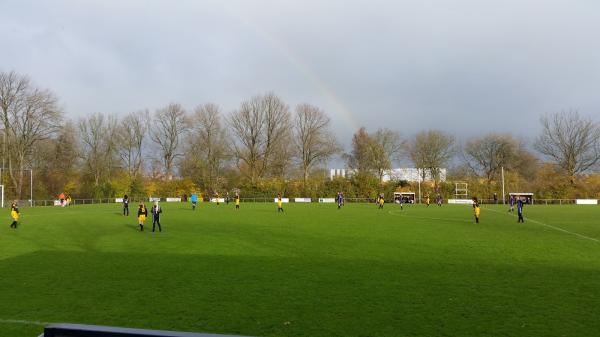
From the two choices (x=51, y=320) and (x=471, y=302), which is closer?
(x=51, y=320)

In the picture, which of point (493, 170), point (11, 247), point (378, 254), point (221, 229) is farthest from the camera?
point (493, 170)

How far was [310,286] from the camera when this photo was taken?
10047mm

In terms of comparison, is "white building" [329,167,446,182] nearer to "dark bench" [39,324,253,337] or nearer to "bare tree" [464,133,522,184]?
"bare tree" [464,133,522,184]

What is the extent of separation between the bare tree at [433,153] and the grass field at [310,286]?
6782 cm

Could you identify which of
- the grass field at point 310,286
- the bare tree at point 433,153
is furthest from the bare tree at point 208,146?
the grass field at point 310,286

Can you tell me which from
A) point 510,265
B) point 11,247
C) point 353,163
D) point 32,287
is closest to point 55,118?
point 353,163

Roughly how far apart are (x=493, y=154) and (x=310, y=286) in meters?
85.9

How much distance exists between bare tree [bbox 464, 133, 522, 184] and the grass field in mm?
72894

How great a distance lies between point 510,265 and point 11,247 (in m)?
17.3

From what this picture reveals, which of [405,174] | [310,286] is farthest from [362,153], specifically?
[310,286]

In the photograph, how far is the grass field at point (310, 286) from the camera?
7.25 meters

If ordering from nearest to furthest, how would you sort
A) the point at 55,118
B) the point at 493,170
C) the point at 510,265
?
the point at 510,265 → the point at 55,118 → the point at 493,170

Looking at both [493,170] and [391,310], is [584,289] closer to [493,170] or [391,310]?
[391,310]

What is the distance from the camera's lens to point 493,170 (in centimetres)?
8681
